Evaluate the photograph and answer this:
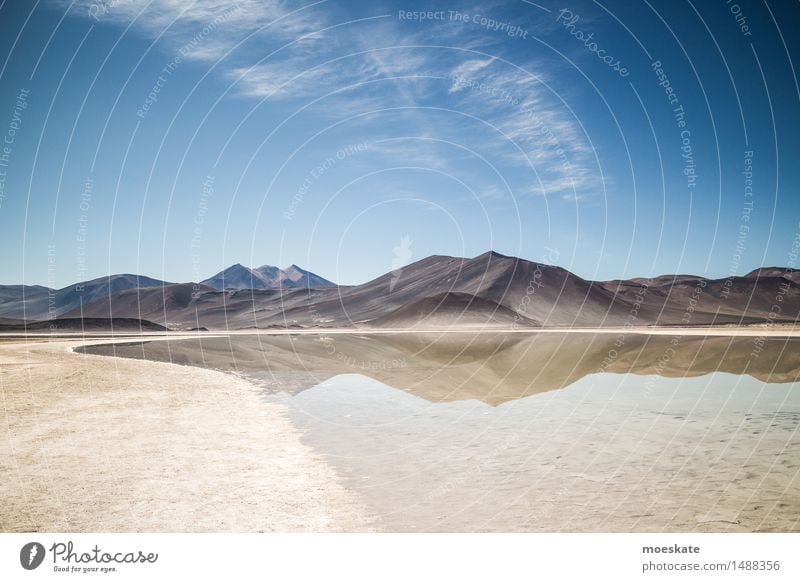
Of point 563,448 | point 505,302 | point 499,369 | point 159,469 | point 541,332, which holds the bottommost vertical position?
point 541,332

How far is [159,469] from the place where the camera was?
→ 9750mm

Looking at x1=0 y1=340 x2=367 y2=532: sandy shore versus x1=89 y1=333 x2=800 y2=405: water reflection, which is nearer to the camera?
x1=0 y1=340 x2=367 y2=532: sandy shore

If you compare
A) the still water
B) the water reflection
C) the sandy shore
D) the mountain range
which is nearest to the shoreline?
the mountain range

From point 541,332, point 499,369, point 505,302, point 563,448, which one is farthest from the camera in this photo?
point 505,302

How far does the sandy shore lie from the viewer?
754 cm

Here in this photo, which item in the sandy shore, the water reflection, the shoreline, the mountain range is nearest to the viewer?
the sandy shore

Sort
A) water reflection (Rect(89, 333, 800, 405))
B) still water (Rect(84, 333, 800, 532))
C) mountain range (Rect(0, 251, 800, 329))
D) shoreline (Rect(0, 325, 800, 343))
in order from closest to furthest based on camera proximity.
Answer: still water (Rect(84, 333, 800, 532)) → water reflection (Rect(89, 333, 800, 405)) → shoreline (Rect(0, 325, 800, 343)) → mountain range (Rect(0, 251, 800, 329))

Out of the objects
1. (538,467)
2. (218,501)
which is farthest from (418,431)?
(218,501)

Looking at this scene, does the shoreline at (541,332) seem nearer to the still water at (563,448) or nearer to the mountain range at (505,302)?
the mountain range at (505,302)

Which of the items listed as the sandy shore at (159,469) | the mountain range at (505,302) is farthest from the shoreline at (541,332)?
the sandy shore at (159,469)

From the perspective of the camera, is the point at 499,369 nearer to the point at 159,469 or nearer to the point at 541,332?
the point at 159,469

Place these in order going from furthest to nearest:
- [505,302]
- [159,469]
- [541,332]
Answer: [505,302] → [541,332] → [159,469]

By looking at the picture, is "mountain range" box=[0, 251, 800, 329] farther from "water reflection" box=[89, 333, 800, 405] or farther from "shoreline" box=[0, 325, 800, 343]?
"water reflection" box=[89, 333, 800, 405]

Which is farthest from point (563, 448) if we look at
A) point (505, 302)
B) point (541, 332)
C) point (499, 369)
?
point (505, 302)
